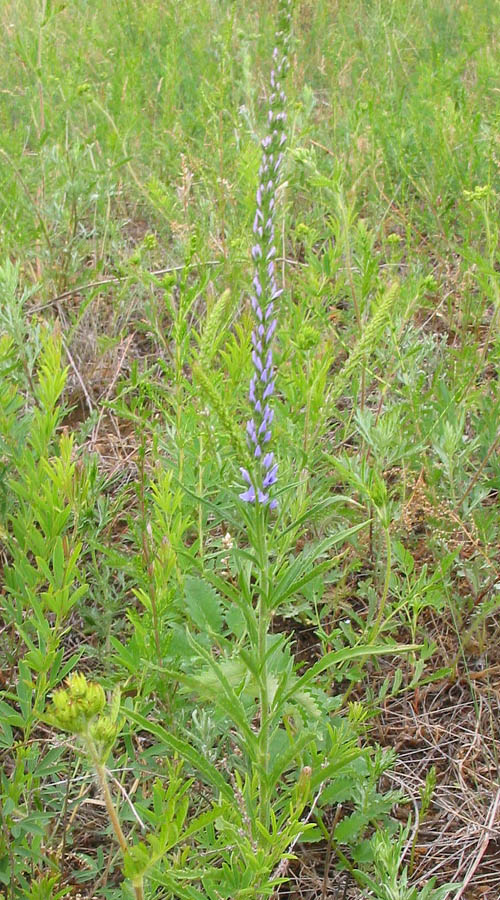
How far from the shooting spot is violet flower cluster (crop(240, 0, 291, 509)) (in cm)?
113

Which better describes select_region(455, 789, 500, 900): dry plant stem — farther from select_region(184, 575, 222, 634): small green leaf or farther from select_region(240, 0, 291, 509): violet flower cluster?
select_region(240, 0, 291, 509): violet flower cluster

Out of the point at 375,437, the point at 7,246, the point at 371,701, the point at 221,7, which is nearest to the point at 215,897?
the point at 371,701

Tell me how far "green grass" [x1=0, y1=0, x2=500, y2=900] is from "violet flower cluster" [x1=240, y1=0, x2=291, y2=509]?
69 millimetres

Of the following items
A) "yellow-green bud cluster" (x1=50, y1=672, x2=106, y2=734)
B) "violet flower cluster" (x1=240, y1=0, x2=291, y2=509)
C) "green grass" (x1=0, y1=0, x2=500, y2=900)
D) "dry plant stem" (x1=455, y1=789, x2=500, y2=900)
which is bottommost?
"dry plant stem" (x1=455, y1=789, x2=500, y2=900)

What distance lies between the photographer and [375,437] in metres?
2.21

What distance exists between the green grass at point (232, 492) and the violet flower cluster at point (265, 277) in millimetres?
69

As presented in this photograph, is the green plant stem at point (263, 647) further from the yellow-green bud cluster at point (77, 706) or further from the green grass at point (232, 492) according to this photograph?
the yellow-green bud cluster at point (77, 706)

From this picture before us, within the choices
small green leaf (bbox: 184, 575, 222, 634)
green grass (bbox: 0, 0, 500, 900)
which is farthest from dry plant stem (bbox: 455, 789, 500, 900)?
small green leaf (bbox: 184, 575, 222, 634)

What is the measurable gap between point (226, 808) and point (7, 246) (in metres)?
2.64

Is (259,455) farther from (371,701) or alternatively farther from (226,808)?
(371,701)

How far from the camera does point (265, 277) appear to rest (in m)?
1.15

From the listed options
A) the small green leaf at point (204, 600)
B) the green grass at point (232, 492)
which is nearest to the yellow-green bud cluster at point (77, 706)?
the green grass at point (232, 492)

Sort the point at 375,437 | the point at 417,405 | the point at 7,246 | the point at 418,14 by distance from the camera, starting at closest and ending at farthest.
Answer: the point at 375,437 < the point at 417,405 < the point at 7,246 < the point at 418,14

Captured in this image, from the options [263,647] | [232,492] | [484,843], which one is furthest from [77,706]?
[484,843]
